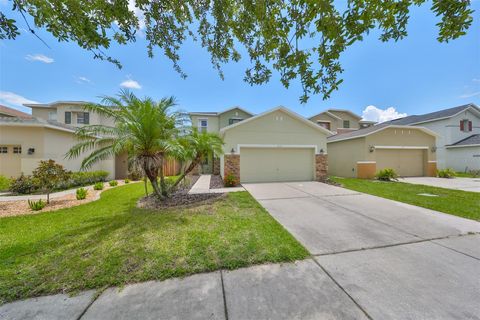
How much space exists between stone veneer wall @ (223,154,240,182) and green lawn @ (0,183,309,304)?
5.70 meters

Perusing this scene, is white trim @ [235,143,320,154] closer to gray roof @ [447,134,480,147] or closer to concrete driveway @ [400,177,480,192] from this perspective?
concrete driveway @ [400,177,480,192]

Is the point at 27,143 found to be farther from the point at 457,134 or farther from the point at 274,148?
the point at 457,134

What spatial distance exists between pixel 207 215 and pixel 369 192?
7.75 meters

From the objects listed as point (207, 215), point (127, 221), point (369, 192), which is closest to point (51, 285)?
point (127, 221)

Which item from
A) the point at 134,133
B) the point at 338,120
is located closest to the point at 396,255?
the point at 134,133

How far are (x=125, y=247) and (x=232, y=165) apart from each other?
→ 818 centimetres

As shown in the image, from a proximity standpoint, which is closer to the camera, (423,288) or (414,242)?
(423,288)

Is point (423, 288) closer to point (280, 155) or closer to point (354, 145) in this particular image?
point (280, 155)

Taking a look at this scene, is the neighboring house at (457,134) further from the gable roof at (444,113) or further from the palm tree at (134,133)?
the palm tree at (134,133)

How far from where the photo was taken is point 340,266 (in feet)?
9.89

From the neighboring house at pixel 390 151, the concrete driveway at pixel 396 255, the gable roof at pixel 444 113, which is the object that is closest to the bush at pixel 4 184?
the concrete driveway at pixel 396 255

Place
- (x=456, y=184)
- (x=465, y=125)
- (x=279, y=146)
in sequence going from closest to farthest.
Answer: (x=456, y=184), (x=279, y=146), (x=465, y=125)

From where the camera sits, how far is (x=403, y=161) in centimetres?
1479

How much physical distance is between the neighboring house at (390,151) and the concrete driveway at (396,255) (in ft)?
28.6
